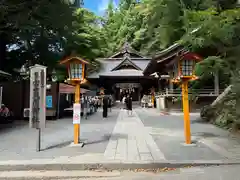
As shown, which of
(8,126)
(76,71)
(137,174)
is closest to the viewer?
(137,174)

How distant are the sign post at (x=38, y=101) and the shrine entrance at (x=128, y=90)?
2858 cm

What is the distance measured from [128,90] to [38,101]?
1193 inches

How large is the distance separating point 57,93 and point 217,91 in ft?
47.5

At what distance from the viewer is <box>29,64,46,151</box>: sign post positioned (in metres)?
7.63

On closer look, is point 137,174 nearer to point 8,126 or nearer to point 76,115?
point 76,115

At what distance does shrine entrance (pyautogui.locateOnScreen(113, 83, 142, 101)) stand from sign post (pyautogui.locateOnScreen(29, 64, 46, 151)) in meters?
28.6

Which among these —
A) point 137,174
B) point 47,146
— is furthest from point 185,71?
point 47,146

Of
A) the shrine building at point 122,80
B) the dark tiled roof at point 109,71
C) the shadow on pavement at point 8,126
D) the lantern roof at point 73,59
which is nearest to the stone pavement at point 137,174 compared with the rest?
the lantern roof at point 73,59

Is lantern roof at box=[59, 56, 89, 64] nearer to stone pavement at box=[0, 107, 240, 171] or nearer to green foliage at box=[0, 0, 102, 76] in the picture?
stone pavement at box=[0, 107, 240, 171]

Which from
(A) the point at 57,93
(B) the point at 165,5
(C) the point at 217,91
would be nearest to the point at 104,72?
(C) the point at 217,91

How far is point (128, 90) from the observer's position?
1490 inches

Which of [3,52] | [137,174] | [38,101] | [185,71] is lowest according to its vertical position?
[137,174]

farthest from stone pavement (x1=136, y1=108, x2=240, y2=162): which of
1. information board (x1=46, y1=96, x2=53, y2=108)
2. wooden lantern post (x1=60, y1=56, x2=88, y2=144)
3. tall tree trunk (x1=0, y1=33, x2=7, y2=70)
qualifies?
tall tree trunk (x1=0, y1=33, x2=7, y2=70)

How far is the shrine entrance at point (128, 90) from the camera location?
120ft
